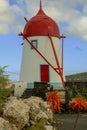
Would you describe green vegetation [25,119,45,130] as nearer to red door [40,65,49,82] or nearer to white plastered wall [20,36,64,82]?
white plastered wall [20,36,64,82]

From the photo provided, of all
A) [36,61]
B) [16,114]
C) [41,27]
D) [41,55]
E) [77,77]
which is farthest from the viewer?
[77,77]

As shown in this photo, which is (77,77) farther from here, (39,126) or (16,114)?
(16,114)

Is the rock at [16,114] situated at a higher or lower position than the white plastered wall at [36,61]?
lower

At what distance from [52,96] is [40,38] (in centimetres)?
2761

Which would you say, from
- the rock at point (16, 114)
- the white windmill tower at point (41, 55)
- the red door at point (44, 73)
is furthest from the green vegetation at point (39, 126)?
the red door at point (44, 73)

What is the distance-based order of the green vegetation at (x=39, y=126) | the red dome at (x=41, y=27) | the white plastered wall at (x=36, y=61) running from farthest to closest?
1. the red dome at (x=41, y=27)
2. the white plastered wall at (x=36, y=61)
3. the green vegetation at (x=39, y=126)

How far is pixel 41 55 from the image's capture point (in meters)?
35.9

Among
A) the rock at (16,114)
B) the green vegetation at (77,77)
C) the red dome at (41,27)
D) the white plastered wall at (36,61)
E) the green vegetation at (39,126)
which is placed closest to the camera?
the rock at (16,114)

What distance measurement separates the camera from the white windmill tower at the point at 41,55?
118 feet

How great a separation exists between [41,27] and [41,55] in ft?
7.34

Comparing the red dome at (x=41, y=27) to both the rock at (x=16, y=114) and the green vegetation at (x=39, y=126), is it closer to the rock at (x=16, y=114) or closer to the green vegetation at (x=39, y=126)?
the green vegetation at (x=39, y=126)

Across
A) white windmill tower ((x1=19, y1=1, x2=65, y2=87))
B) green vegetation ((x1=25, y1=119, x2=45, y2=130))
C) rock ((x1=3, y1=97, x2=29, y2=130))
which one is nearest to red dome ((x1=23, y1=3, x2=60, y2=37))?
Result: white windmill tower ((x1=19, y1=1, x2=65, y2=87))

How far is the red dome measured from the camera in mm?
36156

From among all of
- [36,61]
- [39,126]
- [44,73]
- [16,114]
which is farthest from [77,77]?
[16,114]
